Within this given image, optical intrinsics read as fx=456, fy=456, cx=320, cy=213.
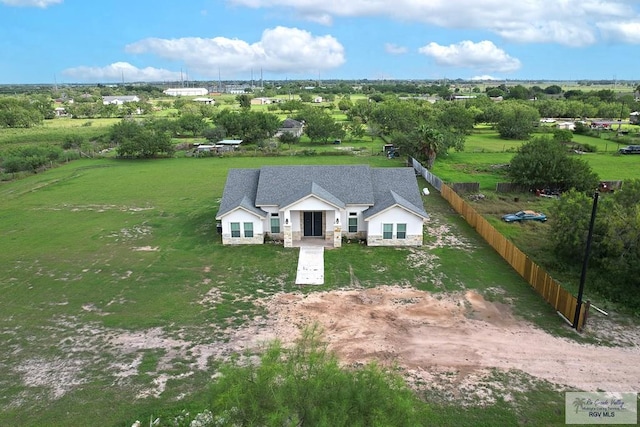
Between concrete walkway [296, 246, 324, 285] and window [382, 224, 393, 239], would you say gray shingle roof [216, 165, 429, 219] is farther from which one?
concrete walkway [296, 246, 324, 285]

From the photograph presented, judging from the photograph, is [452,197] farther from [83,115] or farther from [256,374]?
[83,115]

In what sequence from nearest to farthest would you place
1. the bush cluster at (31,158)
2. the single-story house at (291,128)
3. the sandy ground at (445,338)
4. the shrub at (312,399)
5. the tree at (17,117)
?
1. the shrub at (312,399)
2. the sandy ground at (445,338)
3. the bush cluster at (31,158)
4. the single-story house at (291,128)
5. the tree at (17,117)

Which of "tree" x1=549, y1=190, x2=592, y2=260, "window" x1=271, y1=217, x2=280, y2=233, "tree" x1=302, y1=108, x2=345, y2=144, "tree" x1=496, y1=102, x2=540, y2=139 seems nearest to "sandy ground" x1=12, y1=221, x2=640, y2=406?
"tree" x1=549, y1=190, x2=592, y2=260

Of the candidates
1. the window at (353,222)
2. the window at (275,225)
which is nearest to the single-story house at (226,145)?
the window at (275,225)

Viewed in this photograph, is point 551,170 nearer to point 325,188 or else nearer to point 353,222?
point 353,222

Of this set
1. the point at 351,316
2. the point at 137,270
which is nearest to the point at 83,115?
the point at 137,270

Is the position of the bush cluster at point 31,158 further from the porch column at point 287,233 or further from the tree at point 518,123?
the tree at point 518,123

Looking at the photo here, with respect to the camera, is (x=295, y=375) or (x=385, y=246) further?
(x=385, y=246)
